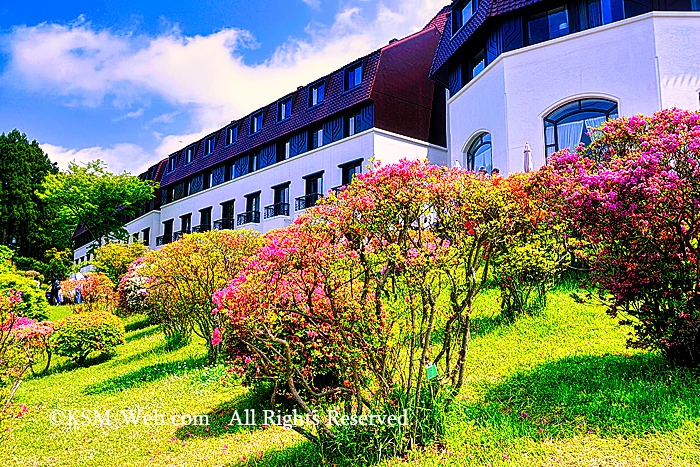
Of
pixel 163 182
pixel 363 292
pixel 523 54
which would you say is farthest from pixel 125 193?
pixel 363 292

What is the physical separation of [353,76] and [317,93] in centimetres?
264

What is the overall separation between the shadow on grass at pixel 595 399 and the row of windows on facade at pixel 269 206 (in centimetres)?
1471

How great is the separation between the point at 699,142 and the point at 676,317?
6.32 feet

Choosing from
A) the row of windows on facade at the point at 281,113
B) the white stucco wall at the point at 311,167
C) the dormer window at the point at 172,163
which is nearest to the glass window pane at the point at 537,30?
the white stucco wall at the point at 311,167

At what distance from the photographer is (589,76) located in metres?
15.5

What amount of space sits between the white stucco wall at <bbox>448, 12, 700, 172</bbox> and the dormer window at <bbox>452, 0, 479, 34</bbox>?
2.85 meters

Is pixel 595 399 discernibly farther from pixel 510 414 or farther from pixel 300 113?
pixel 300 113

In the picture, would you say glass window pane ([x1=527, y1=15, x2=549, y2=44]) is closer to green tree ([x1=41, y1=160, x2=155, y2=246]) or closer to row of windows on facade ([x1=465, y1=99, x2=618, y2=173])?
row of windows on facade ([x1=465, y1=99, x2=618, y2=173])

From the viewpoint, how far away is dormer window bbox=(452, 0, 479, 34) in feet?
62.1

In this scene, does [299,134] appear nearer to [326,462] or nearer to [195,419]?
[195,419]

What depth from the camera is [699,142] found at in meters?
5.32

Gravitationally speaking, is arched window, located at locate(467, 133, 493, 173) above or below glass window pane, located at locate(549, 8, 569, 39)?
below

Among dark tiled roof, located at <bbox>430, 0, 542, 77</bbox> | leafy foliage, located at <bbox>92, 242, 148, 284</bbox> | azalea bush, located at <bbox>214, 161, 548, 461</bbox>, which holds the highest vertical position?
dark tiled roof, located at <bbox>430, 0, 542, 77</bbox>

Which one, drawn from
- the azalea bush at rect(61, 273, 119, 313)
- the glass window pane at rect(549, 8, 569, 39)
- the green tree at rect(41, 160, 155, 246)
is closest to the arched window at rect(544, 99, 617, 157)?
the glass window pane at rect(549, 8, 569, 39)
